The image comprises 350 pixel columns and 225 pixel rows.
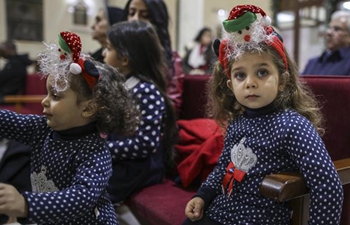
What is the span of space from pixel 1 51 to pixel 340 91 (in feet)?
15.1

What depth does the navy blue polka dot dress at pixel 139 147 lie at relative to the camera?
64.2 inches

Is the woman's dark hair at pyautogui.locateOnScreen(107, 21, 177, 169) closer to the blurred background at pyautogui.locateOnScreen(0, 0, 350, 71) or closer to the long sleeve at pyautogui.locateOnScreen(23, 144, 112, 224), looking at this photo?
the long sleeve at pyautogui.locateOnScreen(23, 144, 112, 224)

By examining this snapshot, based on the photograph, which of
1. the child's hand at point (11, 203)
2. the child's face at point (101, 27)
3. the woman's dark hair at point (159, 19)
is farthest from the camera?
the child's face at point (101, 27)

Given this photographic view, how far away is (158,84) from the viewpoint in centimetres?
179

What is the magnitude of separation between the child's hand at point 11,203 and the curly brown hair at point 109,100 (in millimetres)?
380

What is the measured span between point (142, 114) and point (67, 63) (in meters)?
0.58

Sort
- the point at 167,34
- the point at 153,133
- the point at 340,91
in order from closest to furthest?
the point at 340,91, the point at 153,133, the point at 167,34

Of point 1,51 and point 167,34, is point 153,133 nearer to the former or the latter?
point 167,34

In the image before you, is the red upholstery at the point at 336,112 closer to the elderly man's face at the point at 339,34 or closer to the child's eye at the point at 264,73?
the child's eye at the point at 264,73

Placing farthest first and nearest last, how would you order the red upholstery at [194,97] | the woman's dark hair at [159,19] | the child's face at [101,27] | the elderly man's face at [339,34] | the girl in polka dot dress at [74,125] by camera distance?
1. the elderly man's face at [339,34]
2. the child's face at [101,27]
3. the woman's dark hair at [159,19]
4. the red upholstery at [194,97]
5. the girl in polka dot dress at [74,125]

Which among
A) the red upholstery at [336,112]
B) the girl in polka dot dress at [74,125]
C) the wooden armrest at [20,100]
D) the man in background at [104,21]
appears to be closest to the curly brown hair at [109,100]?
the girl in polka dot dress at [74,125]

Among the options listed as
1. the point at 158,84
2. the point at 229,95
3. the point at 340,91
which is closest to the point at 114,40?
the point at 158,84

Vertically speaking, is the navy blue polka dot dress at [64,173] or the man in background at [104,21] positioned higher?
the man in background at [104,21]

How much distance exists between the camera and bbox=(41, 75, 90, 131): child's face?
1.14 meters
